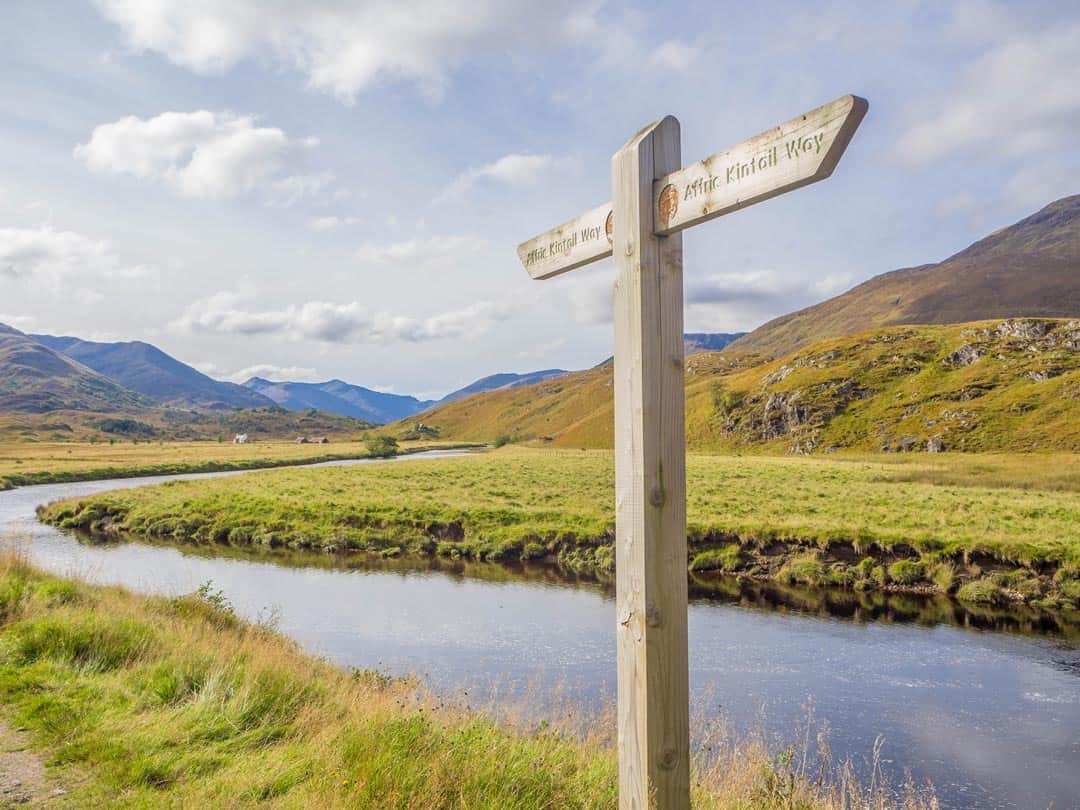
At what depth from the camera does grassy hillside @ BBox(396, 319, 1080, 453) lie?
9025 cm

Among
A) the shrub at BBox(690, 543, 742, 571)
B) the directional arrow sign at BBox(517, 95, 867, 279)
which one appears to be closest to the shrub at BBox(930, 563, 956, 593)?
the shrub at BBox(690, 543, 742, 571)

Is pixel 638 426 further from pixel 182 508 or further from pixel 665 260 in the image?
pixel 182 508

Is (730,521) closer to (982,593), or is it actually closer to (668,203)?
(982,593)

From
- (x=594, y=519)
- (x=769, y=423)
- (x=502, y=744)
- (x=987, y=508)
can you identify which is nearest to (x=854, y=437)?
(x=769, y=423)

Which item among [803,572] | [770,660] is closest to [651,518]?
[770,660]

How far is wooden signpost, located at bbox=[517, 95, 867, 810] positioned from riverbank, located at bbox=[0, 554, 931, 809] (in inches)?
53.4

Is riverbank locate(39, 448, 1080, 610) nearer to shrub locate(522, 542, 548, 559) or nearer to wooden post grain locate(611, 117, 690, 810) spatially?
shrub locate(522, 542, 548, 559)

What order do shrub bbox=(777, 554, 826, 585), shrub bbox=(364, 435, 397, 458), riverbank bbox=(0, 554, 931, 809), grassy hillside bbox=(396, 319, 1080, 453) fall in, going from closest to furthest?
riverbank bbox=(0, 554, 931, 809) → shrub bbox=(777, 554, 826, 585) → grassy hillside bbox=(396, 319, 1080, 453) → shrub bbox=(364, 435, 397, 458)

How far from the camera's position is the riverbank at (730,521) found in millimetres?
22234

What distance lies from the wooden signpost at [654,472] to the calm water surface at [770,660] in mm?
4846

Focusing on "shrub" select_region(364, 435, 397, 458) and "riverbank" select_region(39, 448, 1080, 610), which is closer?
"riverbank" select_region(39, 448, 1080, 610)

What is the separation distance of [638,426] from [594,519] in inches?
1067

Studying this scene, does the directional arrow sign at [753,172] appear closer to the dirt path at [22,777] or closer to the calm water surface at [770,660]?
the dirt path at [22,777]

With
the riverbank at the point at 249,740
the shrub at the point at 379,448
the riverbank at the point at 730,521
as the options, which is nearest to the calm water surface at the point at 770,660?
the riverbank at the point at 249,740
